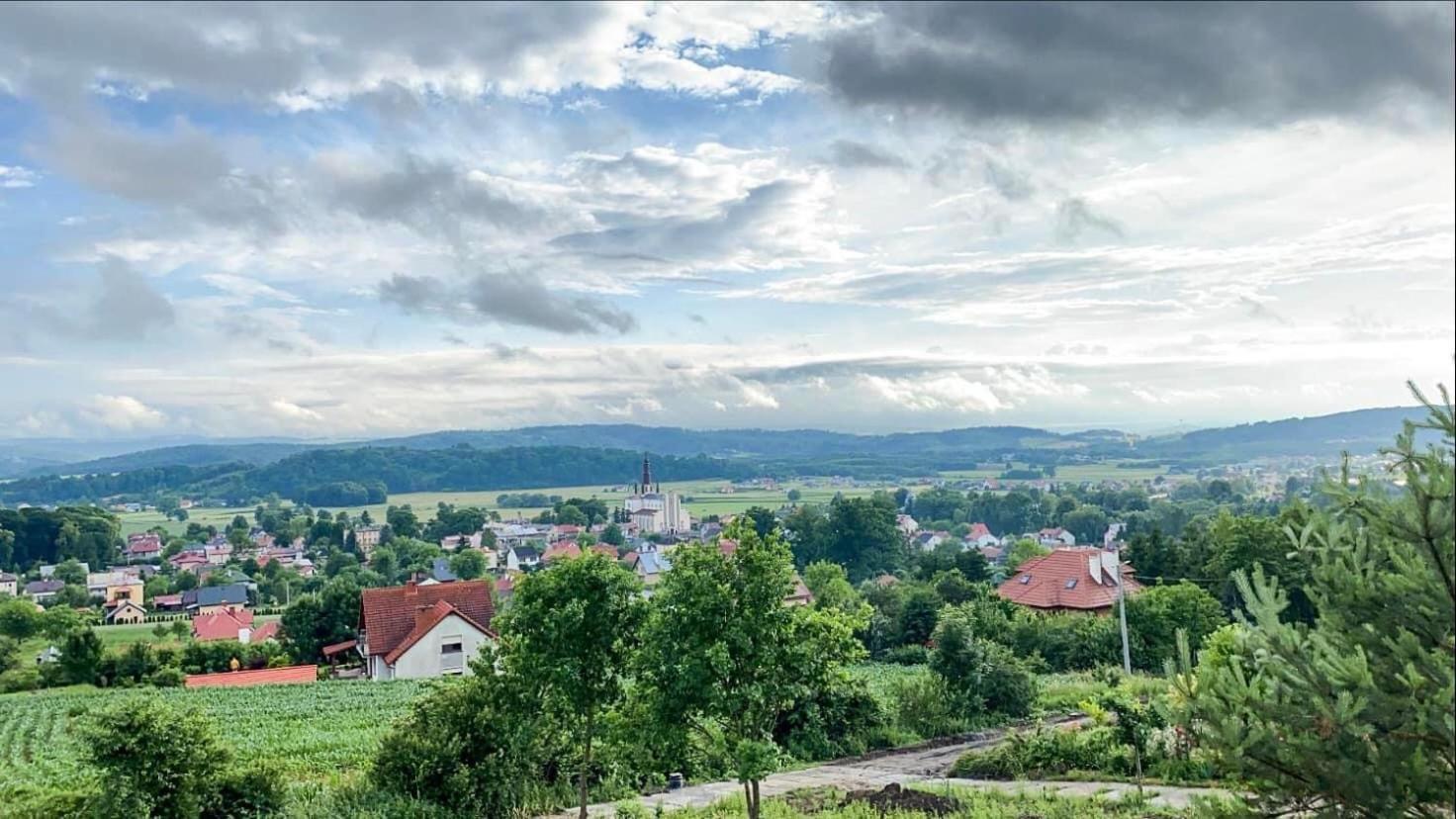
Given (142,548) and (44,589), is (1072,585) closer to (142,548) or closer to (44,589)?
(44,589)

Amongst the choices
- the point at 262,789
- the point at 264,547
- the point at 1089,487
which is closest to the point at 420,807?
the point at 262,789

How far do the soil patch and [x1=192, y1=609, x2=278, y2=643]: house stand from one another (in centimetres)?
5794

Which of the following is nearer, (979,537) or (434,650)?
(434,650)

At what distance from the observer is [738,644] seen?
38.0 feet

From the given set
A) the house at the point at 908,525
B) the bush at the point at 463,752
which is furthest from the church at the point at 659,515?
the bush at the point at 463,752

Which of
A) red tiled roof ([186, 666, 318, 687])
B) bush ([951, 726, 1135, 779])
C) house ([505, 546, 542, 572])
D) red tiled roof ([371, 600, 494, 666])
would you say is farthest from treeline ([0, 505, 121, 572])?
bush ([951, 726, 1135, 779])

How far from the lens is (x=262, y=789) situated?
44.9 ft

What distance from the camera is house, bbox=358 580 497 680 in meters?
44.1

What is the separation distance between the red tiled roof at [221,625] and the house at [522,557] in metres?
47.6

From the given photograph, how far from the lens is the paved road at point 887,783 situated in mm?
15367

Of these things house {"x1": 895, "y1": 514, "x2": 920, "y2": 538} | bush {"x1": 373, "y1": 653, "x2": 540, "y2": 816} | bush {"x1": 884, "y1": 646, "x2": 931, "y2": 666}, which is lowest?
house {"x1": 895, "y1": 514, "x2": 920, "y2": 538}

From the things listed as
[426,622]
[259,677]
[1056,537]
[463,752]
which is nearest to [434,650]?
[426,622]

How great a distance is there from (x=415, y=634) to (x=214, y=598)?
2395 inches

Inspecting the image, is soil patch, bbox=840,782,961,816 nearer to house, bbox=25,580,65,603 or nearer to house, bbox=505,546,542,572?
house, bbox=25,580,65,603
